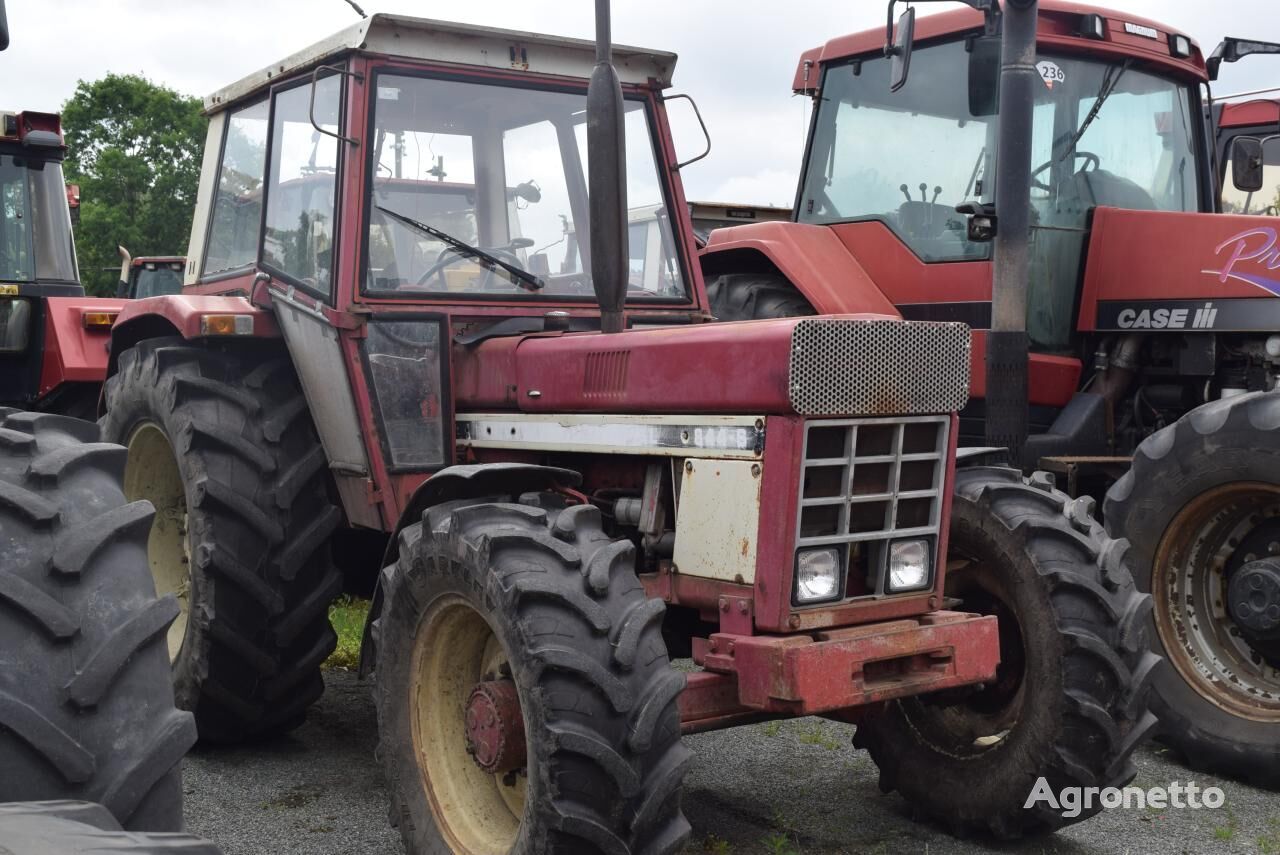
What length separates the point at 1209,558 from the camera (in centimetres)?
519

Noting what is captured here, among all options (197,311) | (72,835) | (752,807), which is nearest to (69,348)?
(197,311)

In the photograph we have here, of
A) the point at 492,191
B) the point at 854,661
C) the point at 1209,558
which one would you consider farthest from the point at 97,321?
the point at 1209,558

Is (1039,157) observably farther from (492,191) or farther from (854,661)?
(854,661)

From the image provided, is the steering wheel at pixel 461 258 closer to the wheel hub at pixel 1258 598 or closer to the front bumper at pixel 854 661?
the front bumper at pixel 854 661

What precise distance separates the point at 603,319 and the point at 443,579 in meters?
0.90

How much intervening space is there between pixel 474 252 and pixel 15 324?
3.81 metres

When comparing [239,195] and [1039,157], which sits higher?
[1039,157]

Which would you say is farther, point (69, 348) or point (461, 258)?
point (69, 348)

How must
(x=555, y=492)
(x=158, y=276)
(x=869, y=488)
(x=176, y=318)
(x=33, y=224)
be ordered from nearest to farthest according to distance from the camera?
(x=869, y=488) < (x=555, y=492) < (x=176, y=318) < (x=33, y=224) < (x=158, y=276)

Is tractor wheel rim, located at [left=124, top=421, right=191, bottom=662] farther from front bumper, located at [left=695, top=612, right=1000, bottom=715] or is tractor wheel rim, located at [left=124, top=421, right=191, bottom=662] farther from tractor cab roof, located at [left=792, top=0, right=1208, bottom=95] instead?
tractor cab roof, located at [left=792, top=0, right=1208, bottom=95]

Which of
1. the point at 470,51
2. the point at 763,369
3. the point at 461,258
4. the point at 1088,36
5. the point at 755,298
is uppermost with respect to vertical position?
the point at 1088,36

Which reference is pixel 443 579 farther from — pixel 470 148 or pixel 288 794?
pixel 470 148

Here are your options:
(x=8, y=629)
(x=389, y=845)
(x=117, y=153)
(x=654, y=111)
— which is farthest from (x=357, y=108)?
(x=117, y=153)

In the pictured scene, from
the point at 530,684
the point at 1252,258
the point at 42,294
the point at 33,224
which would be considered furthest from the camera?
the point at 33,224
